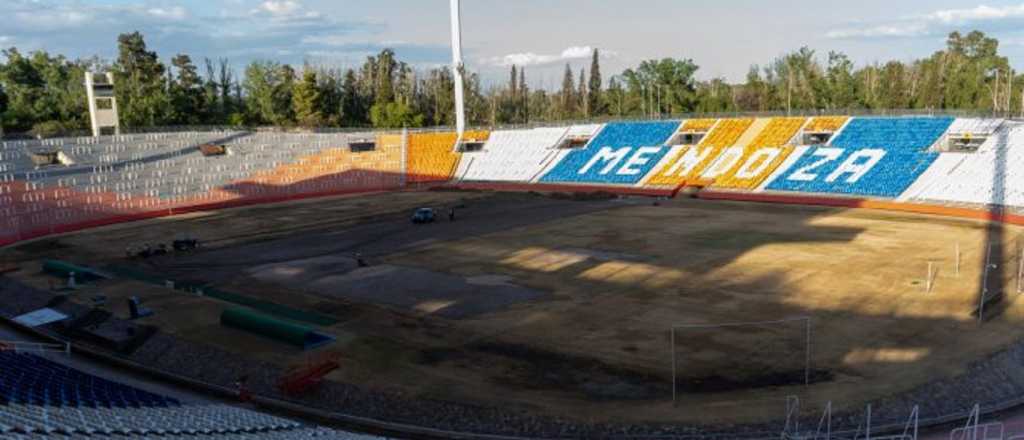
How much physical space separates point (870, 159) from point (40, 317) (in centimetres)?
6698

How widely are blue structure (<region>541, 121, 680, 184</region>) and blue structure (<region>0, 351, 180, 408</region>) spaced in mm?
62216

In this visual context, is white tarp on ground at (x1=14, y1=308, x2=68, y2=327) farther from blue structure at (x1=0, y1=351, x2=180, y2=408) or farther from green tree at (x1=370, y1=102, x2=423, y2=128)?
green tree at (x1=370, y1=102, x2=423, y2=128)

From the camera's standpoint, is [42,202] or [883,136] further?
[883,136]

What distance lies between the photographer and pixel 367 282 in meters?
39.4

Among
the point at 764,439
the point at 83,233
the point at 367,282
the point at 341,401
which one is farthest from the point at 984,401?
the point at 83,233

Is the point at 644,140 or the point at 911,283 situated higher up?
the point at 644,140

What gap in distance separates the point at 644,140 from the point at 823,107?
2050 inches

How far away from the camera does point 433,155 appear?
9525cm

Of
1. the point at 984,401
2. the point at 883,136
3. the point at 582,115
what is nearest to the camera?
the point at 984,401

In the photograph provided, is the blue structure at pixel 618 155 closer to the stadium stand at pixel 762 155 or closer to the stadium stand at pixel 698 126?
the stadium stand at pixel 698 126

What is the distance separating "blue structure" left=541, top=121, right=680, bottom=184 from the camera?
82.2 metres

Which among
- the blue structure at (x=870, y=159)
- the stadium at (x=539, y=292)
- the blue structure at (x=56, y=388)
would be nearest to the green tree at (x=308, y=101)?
the stadium at (x=539, y=292)

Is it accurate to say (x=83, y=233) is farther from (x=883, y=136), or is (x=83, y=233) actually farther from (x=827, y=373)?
(x=883, y=136)

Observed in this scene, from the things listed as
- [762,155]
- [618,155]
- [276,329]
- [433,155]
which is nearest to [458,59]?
[433,155]
